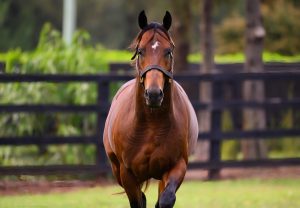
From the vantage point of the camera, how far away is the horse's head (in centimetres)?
658

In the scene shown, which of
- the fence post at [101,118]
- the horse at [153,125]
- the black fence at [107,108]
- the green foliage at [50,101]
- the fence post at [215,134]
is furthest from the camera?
the green foliage at [50,101]

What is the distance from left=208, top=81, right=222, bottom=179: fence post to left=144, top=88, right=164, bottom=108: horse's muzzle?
7159 mm

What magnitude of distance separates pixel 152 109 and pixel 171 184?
68 cm

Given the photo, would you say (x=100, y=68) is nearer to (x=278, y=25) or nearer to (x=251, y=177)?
(x=251, y=177)

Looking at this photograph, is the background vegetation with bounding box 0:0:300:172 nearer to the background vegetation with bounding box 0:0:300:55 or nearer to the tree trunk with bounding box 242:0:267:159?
the tree trunk with bounding box 242:0:267:159

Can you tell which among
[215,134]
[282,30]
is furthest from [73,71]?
[282,30]

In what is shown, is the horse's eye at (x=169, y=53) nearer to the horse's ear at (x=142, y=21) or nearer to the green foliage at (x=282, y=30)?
the horse's ear at (x=142, y=21)

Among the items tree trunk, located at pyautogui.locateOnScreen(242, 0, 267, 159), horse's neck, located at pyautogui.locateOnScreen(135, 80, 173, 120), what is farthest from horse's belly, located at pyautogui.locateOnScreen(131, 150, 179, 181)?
tree trunk, located at pyautogui.locateOnScreen(242, 0, 267, 159)

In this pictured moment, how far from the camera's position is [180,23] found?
17578mm

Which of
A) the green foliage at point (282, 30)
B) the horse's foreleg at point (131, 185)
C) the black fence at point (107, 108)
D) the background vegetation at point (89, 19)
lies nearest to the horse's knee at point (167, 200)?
the horse's foreleg at point (131, 185)

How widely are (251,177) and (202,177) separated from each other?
831mm

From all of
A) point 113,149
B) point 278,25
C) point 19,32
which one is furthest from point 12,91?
point 19,32

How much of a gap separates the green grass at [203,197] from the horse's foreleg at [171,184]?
2.91 m

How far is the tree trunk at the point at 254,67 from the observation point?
607 inches
